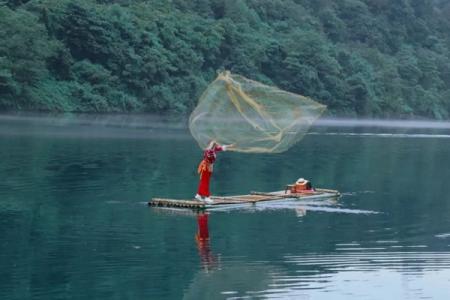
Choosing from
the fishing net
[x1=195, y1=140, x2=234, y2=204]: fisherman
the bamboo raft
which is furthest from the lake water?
the fishing net

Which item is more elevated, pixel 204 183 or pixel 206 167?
pixel 206 167

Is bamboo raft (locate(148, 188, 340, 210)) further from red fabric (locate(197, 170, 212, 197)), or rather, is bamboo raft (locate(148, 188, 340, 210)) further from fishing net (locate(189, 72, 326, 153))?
fishing net (locate(189, 72, 326, 153))

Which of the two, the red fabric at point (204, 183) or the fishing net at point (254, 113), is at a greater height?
the fishing net at point (254, 113)

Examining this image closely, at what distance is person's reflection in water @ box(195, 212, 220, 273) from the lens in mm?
19922

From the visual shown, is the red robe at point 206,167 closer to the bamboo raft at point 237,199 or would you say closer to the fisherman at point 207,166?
the fisherman at point 207,166

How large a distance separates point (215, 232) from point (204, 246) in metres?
1.89

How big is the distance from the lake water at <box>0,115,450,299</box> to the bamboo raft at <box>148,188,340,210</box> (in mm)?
312

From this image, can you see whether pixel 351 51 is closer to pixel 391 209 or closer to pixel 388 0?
pixel 388 0

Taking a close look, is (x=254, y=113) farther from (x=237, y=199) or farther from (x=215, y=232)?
(x=215, y=232)

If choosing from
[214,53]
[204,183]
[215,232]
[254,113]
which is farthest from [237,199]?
[214,53]

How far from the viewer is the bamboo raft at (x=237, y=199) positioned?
1070 inches

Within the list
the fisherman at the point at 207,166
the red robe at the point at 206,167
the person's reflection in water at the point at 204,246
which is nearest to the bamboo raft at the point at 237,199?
the fisherman at the point at 207,166

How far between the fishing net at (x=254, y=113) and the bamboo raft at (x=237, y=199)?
49.3 inches

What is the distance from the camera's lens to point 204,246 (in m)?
22.1
